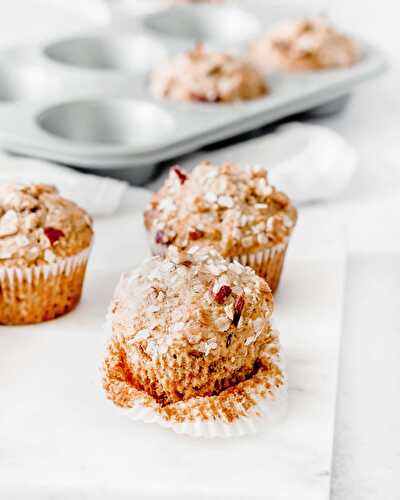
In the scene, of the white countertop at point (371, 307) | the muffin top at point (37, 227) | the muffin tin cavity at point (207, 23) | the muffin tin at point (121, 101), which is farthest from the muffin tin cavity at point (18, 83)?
the muffin top at point (37, 227)

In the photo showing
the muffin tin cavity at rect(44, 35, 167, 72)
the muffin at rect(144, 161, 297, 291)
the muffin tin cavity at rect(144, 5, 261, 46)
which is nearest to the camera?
the muffin at rect(144, 161, 297, 291)

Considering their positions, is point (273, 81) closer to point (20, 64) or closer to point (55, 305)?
point (20, 64)

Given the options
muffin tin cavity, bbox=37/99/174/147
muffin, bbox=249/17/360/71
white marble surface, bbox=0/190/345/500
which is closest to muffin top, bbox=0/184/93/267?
white marble surface, bbox=0/190/345/500

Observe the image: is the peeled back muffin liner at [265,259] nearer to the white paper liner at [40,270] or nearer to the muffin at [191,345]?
the white paper liner at [40,270]

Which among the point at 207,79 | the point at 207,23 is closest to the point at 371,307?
the point at 207,79

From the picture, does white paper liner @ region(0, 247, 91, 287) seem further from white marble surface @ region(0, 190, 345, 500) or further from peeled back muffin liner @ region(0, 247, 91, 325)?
white marble surface @ region(0, 190, 345, 500)
